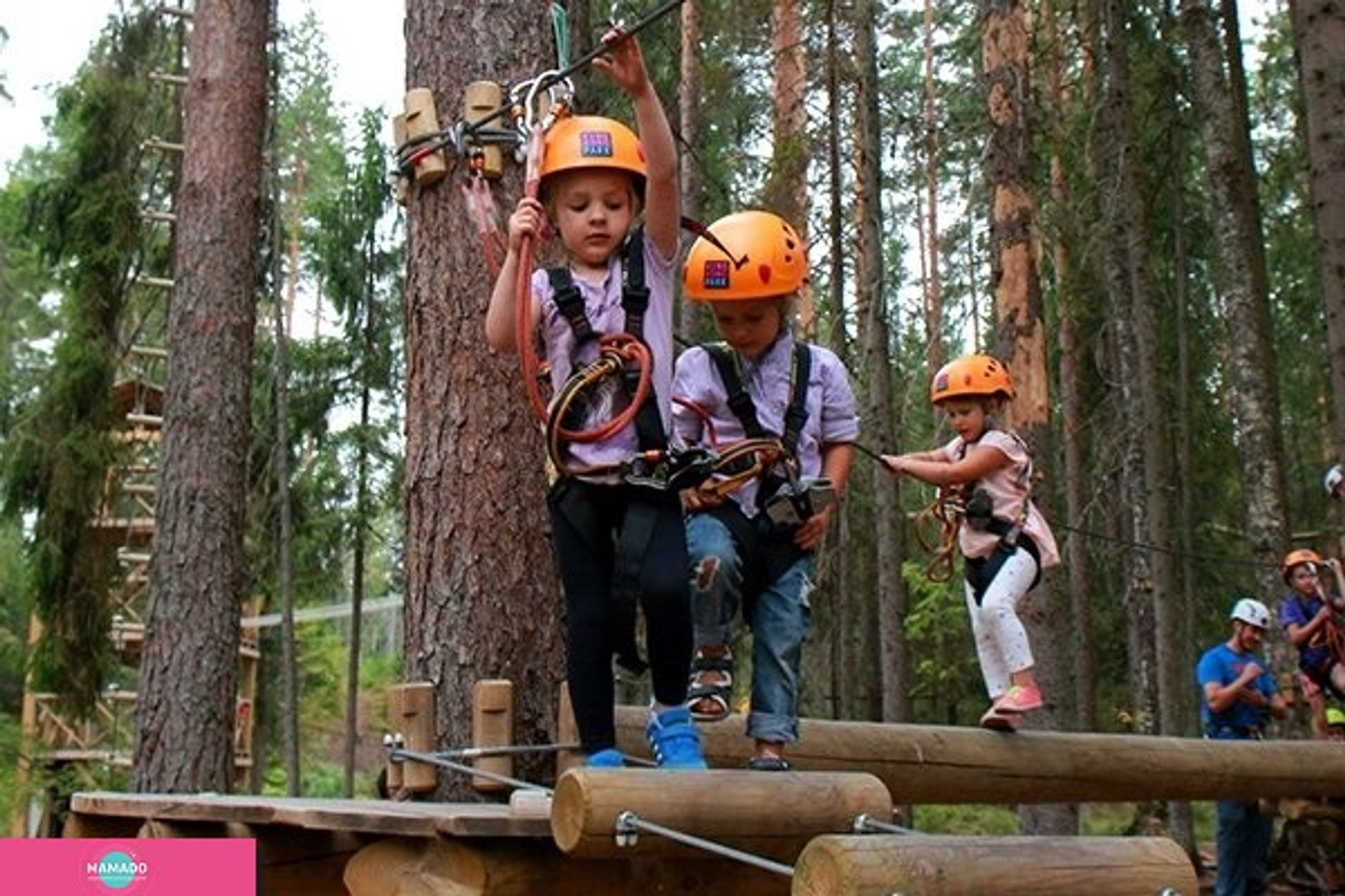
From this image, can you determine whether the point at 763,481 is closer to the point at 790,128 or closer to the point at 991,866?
the point at 991,866

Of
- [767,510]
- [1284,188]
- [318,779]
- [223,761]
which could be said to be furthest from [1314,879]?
[318,779]

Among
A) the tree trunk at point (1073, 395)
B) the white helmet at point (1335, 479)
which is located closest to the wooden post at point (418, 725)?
the white helmet at point (1335, 479)

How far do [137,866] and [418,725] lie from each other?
838mm

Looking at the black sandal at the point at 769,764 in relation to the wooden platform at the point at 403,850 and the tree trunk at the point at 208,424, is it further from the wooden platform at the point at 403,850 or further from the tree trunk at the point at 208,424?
the tree trunk at the point at 208,424

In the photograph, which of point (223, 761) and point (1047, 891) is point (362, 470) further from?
point (1047, 891)

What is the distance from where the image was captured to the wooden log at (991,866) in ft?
9.42

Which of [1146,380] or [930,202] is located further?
[930,202]

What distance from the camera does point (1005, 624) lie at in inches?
243

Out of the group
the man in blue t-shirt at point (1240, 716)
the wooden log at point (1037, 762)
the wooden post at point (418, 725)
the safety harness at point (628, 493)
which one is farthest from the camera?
the man in blue t-shirt at point (1240, 716)

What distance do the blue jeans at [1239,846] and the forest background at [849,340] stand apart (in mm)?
1372

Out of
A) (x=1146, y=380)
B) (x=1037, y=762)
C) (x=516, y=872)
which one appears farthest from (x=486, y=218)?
(x=1146, y=380)

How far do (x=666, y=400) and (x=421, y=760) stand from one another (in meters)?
1.25

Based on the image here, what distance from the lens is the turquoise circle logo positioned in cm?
415

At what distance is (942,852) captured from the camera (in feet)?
9.89
